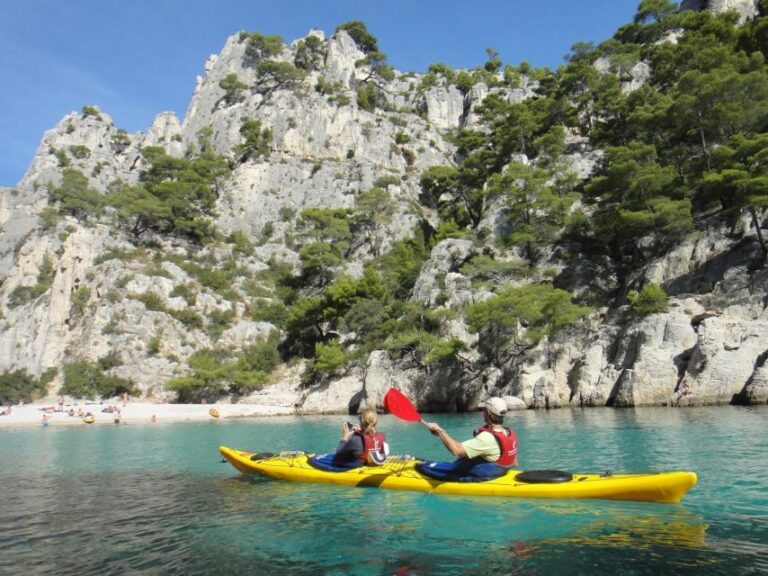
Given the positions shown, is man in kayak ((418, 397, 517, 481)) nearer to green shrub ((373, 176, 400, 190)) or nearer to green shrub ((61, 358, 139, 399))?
green shrub ((61, 358, 139, 399))

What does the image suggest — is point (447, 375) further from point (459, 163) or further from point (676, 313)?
point (459, 163)

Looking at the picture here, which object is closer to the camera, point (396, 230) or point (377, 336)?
point (377, 336)

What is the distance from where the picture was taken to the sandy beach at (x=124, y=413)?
28047 millimetres

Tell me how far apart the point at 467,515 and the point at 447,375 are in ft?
74.2

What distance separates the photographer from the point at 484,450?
7129 millimetres

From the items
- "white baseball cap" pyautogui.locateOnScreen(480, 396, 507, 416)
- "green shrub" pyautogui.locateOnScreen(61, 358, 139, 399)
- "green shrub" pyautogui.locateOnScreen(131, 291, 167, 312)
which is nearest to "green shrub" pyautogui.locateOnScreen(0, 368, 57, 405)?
"green shrub" pyautogui.locateOnScreen(61, 358, 139, 399)

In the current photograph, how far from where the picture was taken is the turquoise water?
5.19 m

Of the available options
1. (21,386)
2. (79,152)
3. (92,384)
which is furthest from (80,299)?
(79,152)

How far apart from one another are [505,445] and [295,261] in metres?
44.8

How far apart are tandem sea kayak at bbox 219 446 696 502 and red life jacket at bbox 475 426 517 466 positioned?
0.18 m

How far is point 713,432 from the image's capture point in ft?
41.7

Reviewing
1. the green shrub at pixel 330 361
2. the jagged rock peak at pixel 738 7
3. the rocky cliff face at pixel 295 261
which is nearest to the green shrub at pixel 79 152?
the rocky cliff face at pixel 295 261

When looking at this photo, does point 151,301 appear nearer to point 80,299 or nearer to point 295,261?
point 80,299

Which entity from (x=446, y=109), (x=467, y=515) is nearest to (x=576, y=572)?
(x=467, y=515)
